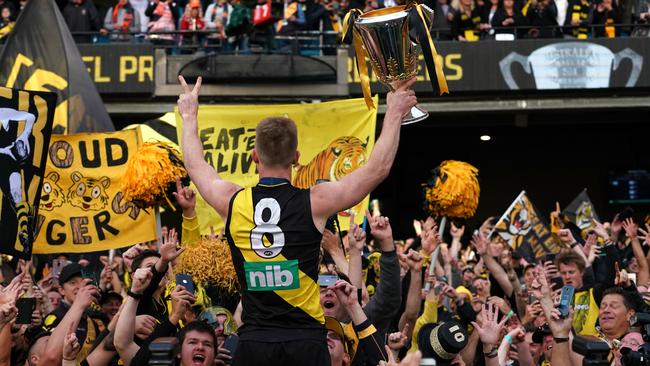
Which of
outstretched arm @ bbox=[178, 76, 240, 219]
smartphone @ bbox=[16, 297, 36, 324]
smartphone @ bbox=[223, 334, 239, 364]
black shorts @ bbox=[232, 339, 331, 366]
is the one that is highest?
outstretched arm @ bbox=[178, 76, 240, 219]

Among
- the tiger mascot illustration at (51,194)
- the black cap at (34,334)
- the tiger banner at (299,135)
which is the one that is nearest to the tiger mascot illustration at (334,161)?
the tiger banner at (299,135)

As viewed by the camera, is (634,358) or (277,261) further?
(634,358)

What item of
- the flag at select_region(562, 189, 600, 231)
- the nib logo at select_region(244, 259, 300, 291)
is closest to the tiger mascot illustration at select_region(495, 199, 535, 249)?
the flag at select_region(562, 189, 600, 231)

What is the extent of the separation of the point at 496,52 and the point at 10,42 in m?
10.7

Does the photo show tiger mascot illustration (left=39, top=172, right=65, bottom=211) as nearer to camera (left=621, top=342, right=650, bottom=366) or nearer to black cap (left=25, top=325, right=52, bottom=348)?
black cap (left=25, top=325, right=52, bottom=348)

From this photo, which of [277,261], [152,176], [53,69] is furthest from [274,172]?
[53,69]

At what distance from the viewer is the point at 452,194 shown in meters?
8.84

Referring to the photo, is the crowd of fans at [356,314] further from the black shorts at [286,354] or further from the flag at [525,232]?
the flag at [525,232]

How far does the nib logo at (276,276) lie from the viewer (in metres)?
5.09

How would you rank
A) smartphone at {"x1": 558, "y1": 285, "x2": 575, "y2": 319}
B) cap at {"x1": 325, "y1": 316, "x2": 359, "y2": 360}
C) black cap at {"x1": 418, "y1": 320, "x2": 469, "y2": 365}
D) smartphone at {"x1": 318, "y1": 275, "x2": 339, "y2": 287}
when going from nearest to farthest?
1. cap at {"x1": 325, "y1": 316, "x2": 359, "y2": 360}
2. smartphone at {"x1": 318, "y1": 275, "x2": 339, "y2": 287}
3. smartphone at {"x1": 558, "y1": 285, "x2": 575, "y2": 319}
4. black cap at {"x1": 418, "y1": 320, "x2": 469, "y2": 365}

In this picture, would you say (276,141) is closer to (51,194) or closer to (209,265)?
(209,265)

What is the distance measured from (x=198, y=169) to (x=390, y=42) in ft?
4.13

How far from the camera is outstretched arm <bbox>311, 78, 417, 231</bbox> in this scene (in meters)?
5.09

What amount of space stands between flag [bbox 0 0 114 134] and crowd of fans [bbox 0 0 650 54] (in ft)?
25.5
